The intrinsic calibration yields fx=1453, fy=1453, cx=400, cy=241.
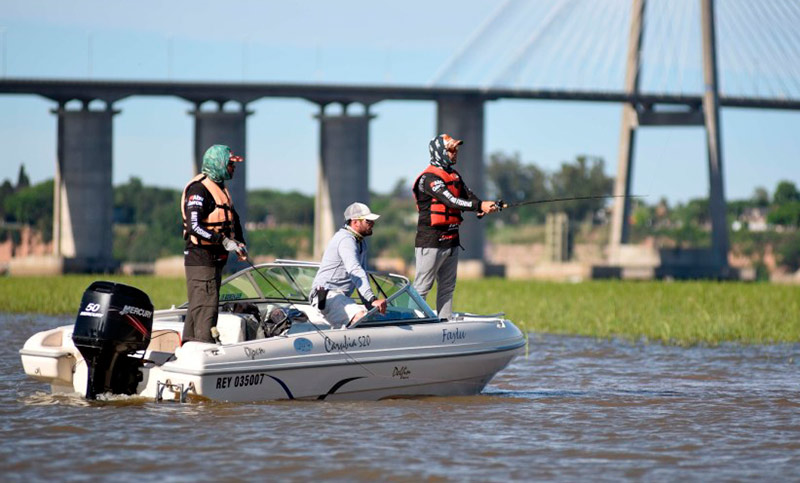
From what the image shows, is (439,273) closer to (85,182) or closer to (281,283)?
(281,283)

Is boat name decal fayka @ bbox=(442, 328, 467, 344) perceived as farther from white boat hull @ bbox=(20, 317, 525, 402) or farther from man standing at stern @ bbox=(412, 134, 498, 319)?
man standing at stern @ bbox=(412, 134, 498, 319)

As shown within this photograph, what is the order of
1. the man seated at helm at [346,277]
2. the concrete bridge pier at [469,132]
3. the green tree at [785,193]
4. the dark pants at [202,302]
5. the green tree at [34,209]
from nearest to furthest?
the dark pants at [202,302] → the man seated at helm at [346,277] → the concrete bridge pier at [469,132] → the green tree at [34,209] → the green tree at [785,193]

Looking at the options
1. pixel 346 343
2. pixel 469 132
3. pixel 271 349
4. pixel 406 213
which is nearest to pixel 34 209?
pixel 406 213

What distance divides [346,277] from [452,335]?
0.99 metres

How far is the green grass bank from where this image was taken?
63.8ft

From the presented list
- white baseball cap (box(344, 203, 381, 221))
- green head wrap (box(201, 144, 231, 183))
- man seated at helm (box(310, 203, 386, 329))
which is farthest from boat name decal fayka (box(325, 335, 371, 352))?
green head wrap (box(201, 144, 231, 183))

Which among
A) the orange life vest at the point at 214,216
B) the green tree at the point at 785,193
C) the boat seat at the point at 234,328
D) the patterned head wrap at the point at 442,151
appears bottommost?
the boat seat at the point at 234,328

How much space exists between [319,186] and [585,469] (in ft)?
191

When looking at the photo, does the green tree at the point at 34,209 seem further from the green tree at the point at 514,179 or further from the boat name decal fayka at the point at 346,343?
the boat name decal fayka at the point at 346,343

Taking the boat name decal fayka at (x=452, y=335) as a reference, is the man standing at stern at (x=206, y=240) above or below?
above

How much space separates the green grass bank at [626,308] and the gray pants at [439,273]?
6.78 m

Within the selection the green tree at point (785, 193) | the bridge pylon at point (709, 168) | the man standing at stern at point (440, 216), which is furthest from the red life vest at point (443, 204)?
the green tree at point (785, 193)

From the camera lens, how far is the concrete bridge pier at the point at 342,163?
211ft

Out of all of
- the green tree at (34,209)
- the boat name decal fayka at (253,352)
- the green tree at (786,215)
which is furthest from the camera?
the green tree at (786,215)
